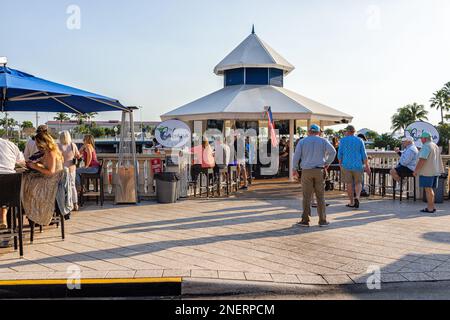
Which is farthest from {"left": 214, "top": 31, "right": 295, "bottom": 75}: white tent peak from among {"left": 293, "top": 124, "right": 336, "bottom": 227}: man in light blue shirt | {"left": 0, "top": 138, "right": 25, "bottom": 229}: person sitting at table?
{"left": 0, "top": 138, "right": 25, "bottom": 229}: person sitting at table

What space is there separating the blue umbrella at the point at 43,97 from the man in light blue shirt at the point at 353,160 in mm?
4878

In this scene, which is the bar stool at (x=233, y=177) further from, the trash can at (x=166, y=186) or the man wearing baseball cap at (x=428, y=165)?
the man wearing baseball cap at (x=428, y=165)

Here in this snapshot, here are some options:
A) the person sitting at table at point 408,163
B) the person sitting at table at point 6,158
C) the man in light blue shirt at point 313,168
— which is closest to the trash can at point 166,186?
the man in light blue shirt at point 313,168

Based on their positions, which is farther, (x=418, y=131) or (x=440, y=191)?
(x=418, y=131)

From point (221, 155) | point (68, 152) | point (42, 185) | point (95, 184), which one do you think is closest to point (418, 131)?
point (221, 155)

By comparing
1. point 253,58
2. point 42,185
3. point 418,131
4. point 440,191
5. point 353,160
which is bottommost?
point 440,191

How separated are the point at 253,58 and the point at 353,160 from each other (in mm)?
8263

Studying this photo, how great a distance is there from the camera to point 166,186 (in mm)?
9492

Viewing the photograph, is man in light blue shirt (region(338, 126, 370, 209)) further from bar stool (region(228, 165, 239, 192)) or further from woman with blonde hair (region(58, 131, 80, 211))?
woman with blonde hair (region(58, 131, 80, 211))

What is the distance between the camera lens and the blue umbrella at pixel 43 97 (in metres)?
6.21

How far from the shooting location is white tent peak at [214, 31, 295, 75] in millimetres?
15844

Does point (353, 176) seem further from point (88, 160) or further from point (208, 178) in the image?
point (88, 160)

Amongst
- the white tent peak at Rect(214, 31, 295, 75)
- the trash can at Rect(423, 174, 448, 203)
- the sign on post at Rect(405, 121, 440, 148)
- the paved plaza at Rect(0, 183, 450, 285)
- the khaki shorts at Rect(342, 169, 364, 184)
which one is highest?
the white tent peak at Rect(214, 31, 295, 75)

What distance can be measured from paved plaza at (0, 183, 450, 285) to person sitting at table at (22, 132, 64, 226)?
1.47 feet
